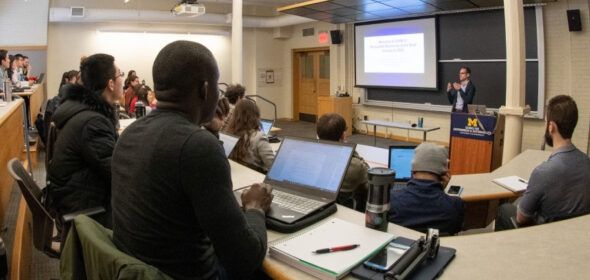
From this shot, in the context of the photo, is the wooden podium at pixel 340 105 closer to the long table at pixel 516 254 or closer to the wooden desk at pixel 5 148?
the wooden desk at pixel 5 148

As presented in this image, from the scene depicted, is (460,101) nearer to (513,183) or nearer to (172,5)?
(513,183)

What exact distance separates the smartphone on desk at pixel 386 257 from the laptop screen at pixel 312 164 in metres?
0.42

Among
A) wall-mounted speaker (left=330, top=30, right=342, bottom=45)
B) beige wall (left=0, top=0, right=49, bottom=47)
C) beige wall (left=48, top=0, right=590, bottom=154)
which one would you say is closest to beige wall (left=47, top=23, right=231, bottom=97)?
beige wall (left=48, top=0, right=590, bottom=154)

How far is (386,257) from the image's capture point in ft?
4.37

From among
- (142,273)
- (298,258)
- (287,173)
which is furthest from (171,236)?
(287,173)

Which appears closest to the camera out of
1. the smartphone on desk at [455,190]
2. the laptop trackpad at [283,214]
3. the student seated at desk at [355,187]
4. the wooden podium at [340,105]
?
the laptop trackpad at [283,214]

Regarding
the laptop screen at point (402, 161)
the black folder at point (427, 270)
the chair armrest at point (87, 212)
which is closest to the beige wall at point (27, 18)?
the chair armrest at point (87, 212)

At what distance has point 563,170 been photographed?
2279 millimetres

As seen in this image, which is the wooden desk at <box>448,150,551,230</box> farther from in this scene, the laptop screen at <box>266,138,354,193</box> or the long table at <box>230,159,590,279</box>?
the laptop screen at <box>266,138,354,193</box>

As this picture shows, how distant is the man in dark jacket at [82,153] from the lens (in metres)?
2.25

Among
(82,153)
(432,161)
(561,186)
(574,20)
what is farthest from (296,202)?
(574,20)

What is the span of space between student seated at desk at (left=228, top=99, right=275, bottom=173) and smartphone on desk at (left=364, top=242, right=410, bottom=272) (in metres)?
1.66

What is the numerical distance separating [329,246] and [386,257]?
0.59 ft

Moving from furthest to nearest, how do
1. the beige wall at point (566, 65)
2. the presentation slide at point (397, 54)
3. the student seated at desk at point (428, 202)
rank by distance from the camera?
the presentation slide at point (397, 54)
the beige wall at point (566, 65)
the student seated at desk at point (428, 202)
